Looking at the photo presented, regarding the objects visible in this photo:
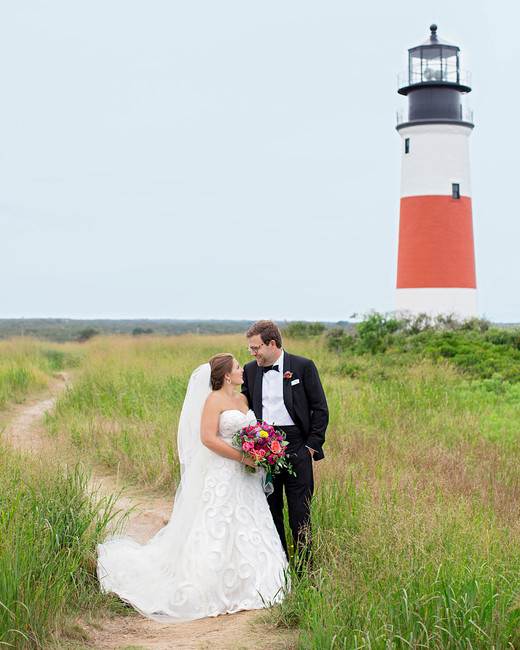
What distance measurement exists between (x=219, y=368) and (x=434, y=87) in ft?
69.9

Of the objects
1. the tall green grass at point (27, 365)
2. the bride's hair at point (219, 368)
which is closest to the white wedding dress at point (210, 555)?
the bride's hair at point (219, 368)

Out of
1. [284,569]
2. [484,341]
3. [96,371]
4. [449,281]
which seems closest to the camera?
[284,569]

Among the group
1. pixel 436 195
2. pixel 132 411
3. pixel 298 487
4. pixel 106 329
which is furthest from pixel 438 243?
pixel 106 329

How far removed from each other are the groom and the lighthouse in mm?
18591

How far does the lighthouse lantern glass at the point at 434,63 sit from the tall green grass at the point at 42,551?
21937 millimetres

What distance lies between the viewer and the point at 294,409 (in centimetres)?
531

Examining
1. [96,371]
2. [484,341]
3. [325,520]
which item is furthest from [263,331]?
[484,341]

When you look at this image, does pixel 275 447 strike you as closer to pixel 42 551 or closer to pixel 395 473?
pixel 42 551

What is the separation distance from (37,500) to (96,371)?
1020 centimetres

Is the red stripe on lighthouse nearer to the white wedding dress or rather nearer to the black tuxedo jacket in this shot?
the black tuxedo jacket

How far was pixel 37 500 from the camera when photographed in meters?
5.29

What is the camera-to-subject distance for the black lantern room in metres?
24.1

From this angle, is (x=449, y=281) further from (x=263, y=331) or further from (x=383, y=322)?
(x=263, y=331)

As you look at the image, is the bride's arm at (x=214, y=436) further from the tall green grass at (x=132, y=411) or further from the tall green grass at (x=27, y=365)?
the tall green grass at (x=27, y=365)
